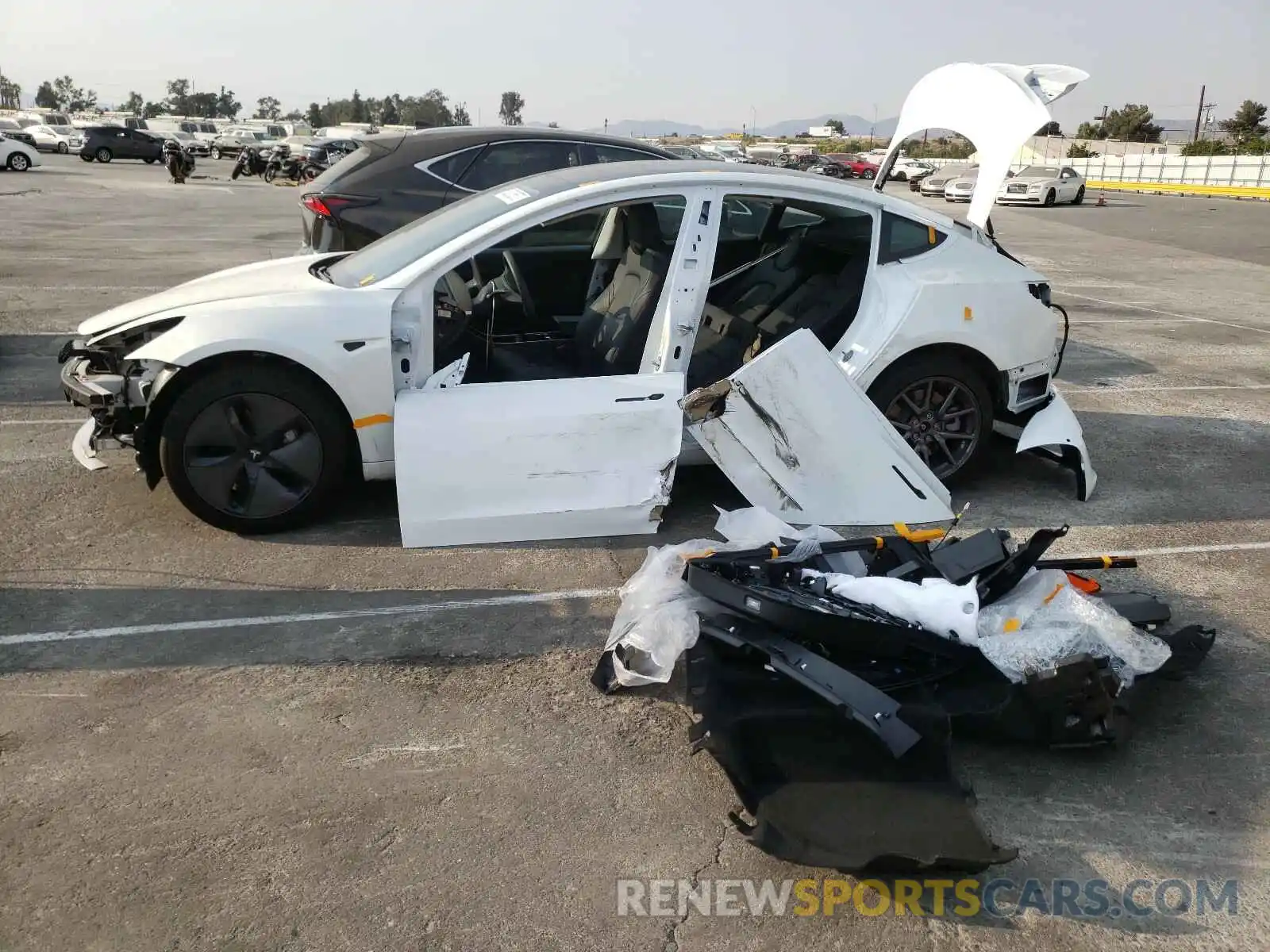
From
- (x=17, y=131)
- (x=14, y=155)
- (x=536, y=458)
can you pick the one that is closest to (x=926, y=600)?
(x=536, y=458)

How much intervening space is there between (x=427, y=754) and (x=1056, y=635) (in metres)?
2.10

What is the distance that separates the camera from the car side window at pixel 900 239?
5.49 meters

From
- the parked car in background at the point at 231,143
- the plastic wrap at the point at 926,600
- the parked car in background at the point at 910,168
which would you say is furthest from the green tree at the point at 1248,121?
the plastic wrap at the point at 926,600

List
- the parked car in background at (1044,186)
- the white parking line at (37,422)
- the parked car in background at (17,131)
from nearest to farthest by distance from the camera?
1. the white parking line at (37,422)
2. the parked car in background at (1044,186)
3. the parked car in background at (17,131)

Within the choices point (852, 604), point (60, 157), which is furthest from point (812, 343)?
point (60, 157)

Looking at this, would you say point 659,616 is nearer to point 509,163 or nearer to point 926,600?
point 926,600

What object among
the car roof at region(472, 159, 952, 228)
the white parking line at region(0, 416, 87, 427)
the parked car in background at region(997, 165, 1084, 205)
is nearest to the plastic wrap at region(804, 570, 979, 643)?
the car roof at region(472, 159, 952, 228)

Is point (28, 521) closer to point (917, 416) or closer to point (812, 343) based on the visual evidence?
point (812, 343)

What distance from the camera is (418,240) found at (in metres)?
5.16

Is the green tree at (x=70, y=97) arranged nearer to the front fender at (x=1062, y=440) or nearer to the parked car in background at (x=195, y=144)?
the parked car in background at (x=195, y=144)

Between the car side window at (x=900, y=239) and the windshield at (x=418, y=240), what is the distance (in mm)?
1833

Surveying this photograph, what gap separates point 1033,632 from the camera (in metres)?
3.50

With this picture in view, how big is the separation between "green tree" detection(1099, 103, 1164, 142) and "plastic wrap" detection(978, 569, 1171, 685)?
8587 cm

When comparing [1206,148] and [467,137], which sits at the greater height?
[1206,148]
